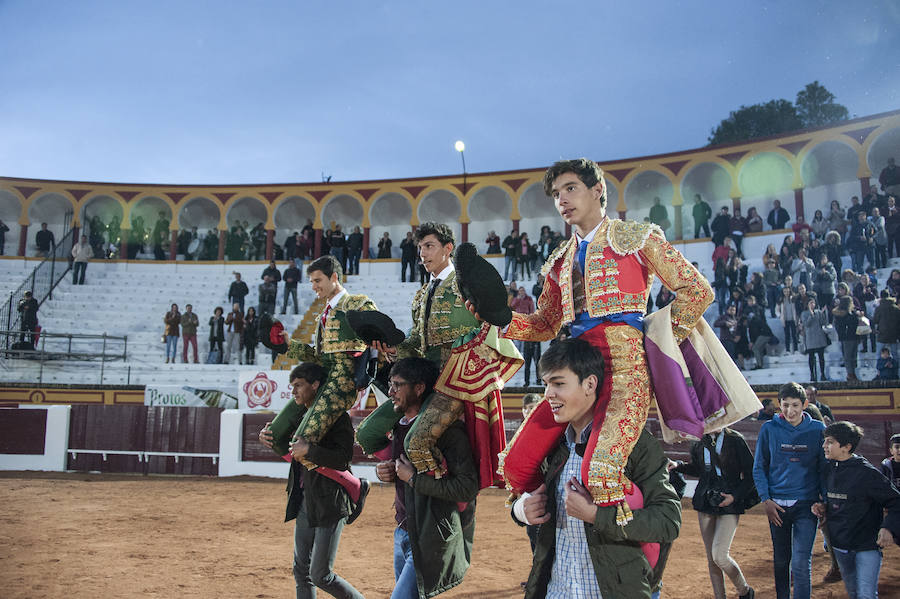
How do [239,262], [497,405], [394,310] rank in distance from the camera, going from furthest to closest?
1. [239,262]
2. [394,310]
3. [497,405]

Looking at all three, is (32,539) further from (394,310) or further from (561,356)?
(394,310)

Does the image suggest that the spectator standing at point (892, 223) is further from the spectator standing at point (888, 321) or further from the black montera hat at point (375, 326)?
the black montera hat at point (375, 326)

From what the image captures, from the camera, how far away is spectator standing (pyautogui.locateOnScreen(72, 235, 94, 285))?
20766 mm

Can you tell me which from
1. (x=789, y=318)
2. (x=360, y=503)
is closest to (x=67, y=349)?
(x=360, y=503)

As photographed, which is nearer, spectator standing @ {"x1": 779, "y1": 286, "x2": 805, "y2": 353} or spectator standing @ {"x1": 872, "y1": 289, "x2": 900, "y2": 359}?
spectator standing @ {"x1": 872, "y1": 289, "x2": 900, "y2": 359}

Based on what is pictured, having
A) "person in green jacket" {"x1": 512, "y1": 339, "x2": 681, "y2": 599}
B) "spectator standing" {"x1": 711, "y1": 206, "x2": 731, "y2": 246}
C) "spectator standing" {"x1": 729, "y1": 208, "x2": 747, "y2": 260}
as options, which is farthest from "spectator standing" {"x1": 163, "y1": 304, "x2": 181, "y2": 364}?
"person in green jacket" {"x1": 512, "y1": 339, "x2": 681, "y2": 599}

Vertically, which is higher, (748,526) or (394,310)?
(394,310)

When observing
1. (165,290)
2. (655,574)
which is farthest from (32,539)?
(165,290)

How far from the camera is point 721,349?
2494 mm

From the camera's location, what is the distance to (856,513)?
4004mm

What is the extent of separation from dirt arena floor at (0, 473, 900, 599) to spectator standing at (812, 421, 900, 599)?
4.00 ft

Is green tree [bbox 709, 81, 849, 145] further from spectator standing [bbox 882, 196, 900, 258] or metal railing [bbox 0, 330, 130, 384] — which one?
metal railing [bbox 0, 330, 130, 384]

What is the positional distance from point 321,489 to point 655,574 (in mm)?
1878

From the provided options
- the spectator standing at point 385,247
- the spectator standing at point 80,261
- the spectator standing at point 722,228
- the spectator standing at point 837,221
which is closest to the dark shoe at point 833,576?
the spectator standing at point 837,221
